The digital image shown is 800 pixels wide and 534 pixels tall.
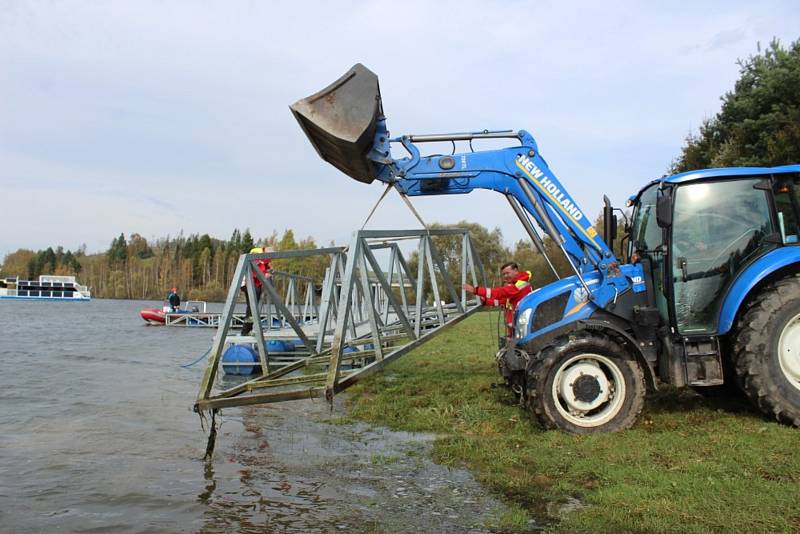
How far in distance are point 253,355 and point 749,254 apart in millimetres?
10342

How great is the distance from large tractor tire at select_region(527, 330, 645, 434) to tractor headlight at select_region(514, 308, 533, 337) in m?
0.72

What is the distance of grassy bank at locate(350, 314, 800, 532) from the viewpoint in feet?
14.8

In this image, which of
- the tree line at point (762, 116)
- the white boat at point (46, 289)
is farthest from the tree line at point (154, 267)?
the tree line at point (762, 116)

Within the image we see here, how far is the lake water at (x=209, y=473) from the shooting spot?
497 cm

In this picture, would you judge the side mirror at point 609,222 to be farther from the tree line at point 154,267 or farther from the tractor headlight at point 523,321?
the tree line at point 154,267

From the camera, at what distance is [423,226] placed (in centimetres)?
861

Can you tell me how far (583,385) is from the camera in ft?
21.9

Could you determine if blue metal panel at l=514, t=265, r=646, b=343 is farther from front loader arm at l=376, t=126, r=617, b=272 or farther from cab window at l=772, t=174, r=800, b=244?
cab window at l=772, t=174, r=800, b=244

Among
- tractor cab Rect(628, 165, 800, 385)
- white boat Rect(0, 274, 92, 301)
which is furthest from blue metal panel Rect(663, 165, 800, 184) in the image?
white boat Rect(0, 274, 92, 301)

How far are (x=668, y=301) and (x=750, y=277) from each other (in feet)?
2.71

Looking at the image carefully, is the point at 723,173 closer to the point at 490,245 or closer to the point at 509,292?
the point at 509,292

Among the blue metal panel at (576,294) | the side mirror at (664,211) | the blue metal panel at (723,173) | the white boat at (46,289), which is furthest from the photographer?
the white boat at (46,289)

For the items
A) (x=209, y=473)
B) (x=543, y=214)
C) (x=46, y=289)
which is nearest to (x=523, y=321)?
(x=543, y=214)

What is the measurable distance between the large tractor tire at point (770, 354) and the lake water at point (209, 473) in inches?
123
